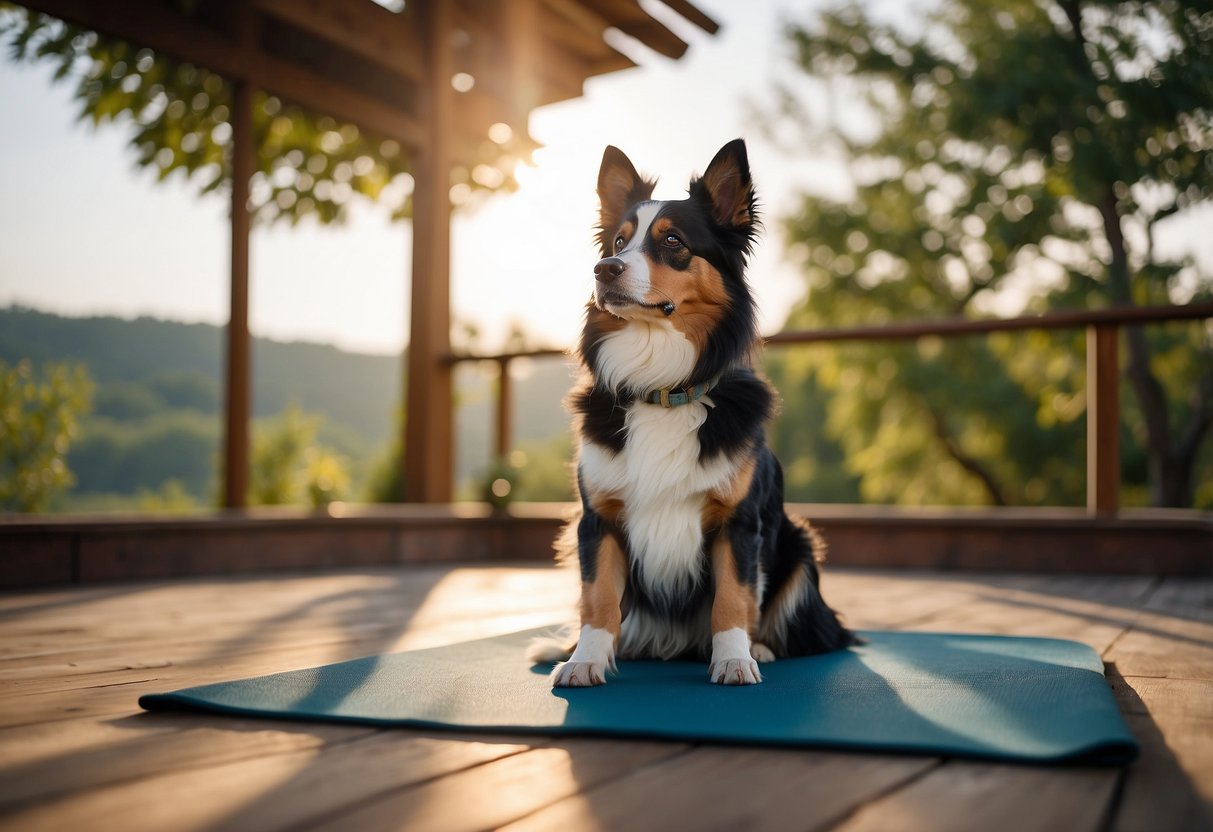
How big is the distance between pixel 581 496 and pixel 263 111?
5.37 metres

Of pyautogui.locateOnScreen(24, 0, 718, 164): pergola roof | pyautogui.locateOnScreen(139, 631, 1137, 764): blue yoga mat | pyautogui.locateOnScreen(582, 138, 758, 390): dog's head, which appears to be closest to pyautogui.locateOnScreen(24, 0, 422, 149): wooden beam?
pyautogui.locateOnScreen(24, 0, 718, 164): pergola roof

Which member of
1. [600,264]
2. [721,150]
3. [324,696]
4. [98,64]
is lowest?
[324,696]

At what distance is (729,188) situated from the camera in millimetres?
2279

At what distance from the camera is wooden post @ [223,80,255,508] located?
4676 millimetres

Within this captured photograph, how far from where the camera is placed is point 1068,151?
1334 cm

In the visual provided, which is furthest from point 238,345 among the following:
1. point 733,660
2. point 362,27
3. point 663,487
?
point 733,660

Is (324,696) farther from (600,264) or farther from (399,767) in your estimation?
(600,264)

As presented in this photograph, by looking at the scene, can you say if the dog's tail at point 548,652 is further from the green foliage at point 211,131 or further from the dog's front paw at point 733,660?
the green foliage at point 211,131

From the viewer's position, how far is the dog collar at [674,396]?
87.1 inches

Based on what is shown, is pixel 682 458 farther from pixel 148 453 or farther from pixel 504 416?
pixel 148 453

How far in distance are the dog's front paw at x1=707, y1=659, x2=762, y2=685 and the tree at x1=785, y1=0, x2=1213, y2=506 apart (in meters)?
12.3

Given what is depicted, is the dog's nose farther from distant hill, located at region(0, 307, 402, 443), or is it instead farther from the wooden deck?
distant hill, located at region(0, 307, 402, 443)

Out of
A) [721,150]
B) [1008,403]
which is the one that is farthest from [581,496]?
[1008,403]

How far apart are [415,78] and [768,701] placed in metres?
5.22
